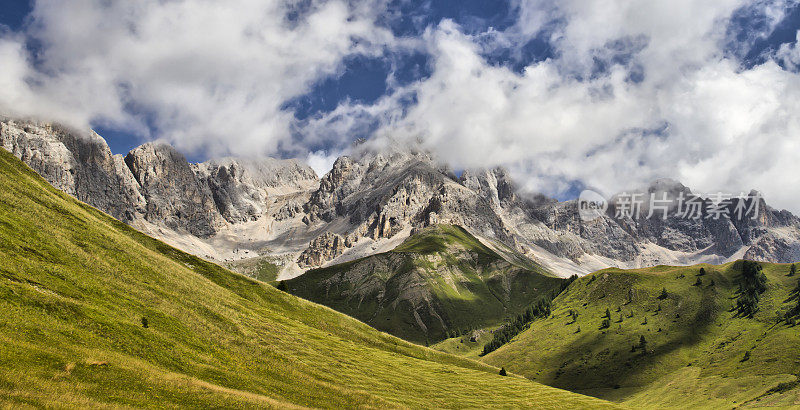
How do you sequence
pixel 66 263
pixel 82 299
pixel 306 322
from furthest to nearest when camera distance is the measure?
pixel 306 322 < pixel 66 263 < pixel 82 299

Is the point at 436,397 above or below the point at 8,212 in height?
below

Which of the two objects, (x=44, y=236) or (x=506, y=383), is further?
(x=506, y=383)

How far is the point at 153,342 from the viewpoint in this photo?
Answer: 47.6m

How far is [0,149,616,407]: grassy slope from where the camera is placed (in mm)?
33750

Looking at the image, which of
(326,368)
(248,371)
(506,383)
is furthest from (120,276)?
(506,383)

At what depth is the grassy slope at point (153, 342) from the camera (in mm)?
33750

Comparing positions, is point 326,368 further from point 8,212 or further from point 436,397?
point 8,212

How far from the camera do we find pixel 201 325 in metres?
62.5

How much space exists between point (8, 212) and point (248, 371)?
4567 cm

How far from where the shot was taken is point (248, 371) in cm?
5322

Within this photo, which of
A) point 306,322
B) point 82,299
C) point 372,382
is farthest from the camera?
point 306,322

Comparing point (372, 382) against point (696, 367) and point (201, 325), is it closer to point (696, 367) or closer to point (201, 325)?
point (201, 325)

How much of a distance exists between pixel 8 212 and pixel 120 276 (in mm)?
18627

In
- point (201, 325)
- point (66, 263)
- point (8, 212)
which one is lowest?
point (201, 325)
